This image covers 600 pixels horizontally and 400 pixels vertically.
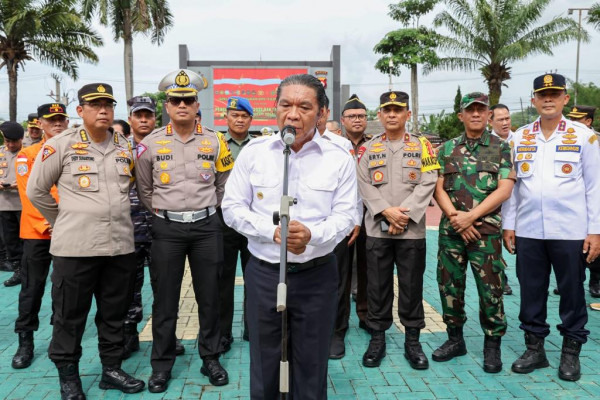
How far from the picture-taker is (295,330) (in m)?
2.38

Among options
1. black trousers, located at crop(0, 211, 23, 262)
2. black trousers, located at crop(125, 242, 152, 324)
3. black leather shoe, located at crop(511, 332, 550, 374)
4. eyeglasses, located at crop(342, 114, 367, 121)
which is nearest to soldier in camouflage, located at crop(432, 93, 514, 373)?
black leather shoe, located at crop(511, 332, 550, 374)

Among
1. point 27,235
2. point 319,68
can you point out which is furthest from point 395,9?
point 27,235

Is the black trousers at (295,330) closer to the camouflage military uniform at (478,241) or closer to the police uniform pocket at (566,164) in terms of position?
the camouflage military uniform at (478,241)

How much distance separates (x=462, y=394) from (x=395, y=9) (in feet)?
96.2

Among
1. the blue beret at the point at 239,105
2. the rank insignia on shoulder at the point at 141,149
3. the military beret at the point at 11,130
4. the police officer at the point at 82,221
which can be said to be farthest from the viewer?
the military beret at the point at 11,130

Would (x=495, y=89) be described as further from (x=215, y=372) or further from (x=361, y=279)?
(x=215, y=372)

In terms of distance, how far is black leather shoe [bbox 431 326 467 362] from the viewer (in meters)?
3.96

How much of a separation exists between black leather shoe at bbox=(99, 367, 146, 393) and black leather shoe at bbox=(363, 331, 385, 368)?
1751 millimetres

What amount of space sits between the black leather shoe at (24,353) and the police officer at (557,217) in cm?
391

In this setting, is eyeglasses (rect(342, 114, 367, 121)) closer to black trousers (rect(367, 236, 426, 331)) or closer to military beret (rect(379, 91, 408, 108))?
military beret (rect(379, 91, 408, 108))

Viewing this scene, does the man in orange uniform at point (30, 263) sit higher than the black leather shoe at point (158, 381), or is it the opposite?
the man in orange uniform at point (30, 263)

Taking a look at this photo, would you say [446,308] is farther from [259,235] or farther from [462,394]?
[259,235]

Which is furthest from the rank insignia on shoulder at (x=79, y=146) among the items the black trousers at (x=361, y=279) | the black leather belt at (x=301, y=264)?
the black trousers at (x=361, y=279)

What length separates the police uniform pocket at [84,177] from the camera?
3299 millimetres
